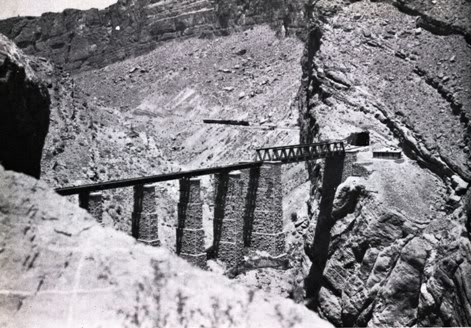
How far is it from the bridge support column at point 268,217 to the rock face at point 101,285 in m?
21.1

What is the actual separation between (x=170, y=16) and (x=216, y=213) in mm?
68242

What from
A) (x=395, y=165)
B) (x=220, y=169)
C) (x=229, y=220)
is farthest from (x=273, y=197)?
(x=395, y=165)

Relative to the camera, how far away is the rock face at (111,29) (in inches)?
3344

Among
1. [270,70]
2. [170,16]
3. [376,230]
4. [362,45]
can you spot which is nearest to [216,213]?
[376,230]

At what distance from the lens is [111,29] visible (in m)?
93.4

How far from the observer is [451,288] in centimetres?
1952

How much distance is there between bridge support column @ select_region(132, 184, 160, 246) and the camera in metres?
23.2

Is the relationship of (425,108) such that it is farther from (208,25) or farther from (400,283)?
(208,25)

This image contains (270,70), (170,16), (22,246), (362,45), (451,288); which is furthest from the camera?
(170,16)

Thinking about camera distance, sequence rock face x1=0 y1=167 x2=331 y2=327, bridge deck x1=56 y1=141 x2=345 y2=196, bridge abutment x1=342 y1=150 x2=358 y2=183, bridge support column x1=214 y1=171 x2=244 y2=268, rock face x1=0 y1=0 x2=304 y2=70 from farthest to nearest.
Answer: rock face x1=0 y1=0 x2=304 y2=70, bridge abutment x1=342 y1=150 x2=358 y2=183, bridge support column x1=214 y1=171 x2=244 y2=268, bridge deck x1=56 y1=141 x2=345 y2=196, rock face x1=0 y1=167 x2=331 y2=327

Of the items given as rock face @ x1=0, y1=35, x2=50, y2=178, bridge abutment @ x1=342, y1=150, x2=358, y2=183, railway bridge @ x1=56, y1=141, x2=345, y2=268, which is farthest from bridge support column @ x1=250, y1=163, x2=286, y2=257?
rock face @ x1=0, y1=35, x2=50, y2=178

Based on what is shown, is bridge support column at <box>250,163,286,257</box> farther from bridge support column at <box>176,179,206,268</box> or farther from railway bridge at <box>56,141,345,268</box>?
bridge support column at <box>176,179,206,268</box>

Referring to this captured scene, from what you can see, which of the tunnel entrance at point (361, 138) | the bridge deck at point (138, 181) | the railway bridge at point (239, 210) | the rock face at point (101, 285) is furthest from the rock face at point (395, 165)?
the rock face at point (101, 285)

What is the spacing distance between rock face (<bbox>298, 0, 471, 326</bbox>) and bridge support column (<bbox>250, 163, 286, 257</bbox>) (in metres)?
2.67
